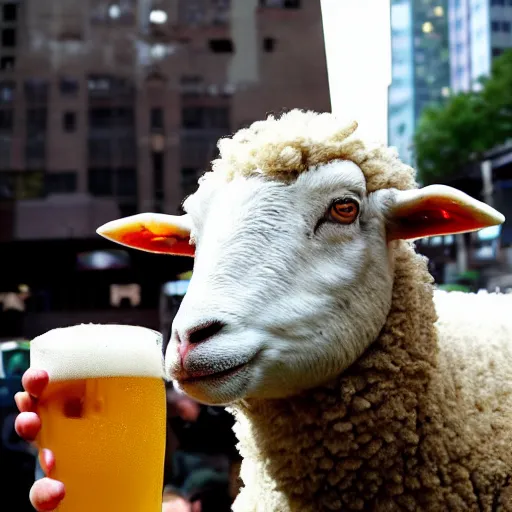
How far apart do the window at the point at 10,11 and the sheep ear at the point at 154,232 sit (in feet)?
13.2

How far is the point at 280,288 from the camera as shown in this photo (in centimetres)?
118

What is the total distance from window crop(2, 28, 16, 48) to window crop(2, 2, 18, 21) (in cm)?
9

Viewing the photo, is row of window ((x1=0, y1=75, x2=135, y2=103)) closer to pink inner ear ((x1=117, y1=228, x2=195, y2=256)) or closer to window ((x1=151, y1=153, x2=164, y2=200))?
window ((x1=151, y1=153, x2=164, y2=200))

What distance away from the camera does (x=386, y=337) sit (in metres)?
1.30

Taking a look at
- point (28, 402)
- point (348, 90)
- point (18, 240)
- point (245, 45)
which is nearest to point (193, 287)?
point (28, 402)

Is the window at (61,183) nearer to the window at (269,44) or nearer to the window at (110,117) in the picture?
the window at (110,117)

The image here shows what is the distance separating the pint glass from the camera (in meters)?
1.20

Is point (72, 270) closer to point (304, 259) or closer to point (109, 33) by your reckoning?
point (109, 33)

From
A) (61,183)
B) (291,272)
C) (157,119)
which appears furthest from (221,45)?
(291,272)

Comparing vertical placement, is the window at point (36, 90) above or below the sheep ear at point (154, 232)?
above

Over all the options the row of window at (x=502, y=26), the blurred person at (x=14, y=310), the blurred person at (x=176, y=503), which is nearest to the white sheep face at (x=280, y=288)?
the blurred person at (x=176, y=503)

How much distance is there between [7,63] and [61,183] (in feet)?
3.31

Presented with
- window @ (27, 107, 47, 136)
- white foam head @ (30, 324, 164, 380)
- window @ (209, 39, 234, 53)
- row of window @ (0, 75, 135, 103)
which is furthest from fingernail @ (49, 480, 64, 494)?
window @ (27, 107, 47, 136)

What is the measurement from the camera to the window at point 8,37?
194 inches
